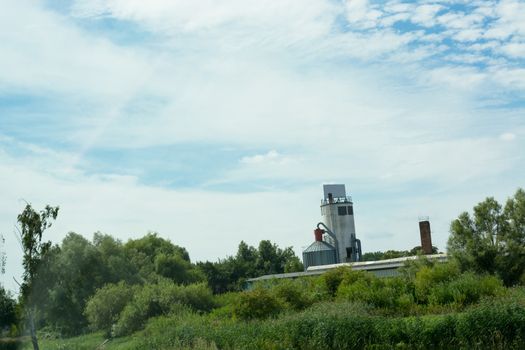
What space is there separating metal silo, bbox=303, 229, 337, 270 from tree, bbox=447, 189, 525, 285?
86.8ft

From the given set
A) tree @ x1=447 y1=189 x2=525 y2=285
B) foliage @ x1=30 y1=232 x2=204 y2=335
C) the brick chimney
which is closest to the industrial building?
the brick chimney

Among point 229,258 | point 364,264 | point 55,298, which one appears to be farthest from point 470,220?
point 229,258

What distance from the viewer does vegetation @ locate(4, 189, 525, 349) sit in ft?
70.8

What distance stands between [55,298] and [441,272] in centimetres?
2507

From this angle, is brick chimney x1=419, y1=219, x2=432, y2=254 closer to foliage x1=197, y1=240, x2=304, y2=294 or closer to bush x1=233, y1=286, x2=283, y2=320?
foliage x1=197, y1=240, x2=304, y2=294

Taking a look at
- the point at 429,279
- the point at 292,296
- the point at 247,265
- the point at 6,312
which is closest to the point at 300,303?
the point at 292,296

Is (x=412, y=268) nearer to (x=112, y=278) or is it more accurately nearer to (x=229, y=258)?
(x=112, y=278)

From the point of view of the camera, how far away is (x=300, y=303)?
32.6 m

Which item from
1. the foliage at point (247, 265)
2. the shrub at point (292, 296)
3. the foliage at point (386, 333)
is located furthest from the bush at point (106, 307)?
the foliage at point (247, 265)

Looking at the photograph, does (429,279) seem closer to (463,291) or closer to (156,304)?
(463,291)

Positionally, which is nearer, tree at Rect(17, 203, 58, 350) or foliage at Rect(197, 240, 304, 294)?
tree at Rect(17, 203, 58, 350)

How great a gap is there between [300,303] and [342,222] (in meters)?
39.3

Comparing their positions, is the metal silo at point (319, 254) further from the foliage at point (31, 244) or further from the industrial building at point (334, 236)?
the foliage at point (31, 244)

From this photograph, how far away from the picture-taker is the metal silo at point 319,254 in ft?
227
